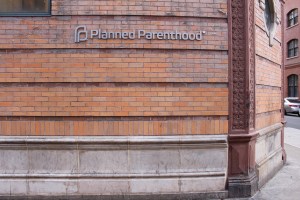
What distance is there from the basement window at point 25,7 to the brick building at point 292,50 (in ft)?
108

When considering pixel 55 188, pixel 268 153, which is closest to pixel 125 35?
pixel 55 188

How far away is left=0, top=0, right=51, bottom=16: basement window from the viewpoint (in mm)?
5257

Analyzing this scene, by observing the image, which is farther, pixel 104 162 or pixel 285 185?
pixel 285 185

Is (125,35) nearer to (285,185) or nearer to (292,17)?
(285,185)

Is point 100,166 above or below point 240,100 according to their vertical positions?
below

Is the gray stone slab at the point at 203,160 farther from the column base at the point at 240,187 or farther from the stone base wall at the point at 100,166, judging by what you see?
the column base at the point at 240,187

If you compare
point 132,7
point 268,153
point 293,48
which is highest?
point 293,48

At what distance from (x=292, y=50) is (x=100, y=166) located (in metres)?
35.0

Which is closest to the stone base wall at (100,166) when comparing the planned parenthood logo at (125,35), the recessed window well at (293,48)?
the planned parenthood logo at (125,35)

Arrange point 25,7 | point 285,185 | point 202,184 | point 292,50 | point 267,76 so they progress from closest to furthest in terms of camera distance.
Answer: point 202,184 → point 25,7 → point 285,185 → point 267,76 → point 292,50

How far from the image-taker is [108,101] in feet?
16.9

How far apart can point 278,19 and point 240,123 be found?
354 centimetres

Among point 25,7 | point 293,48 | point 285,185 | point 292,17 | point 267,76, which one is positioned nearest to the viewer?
point 25,7

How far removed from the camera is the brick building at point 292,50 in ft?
112
